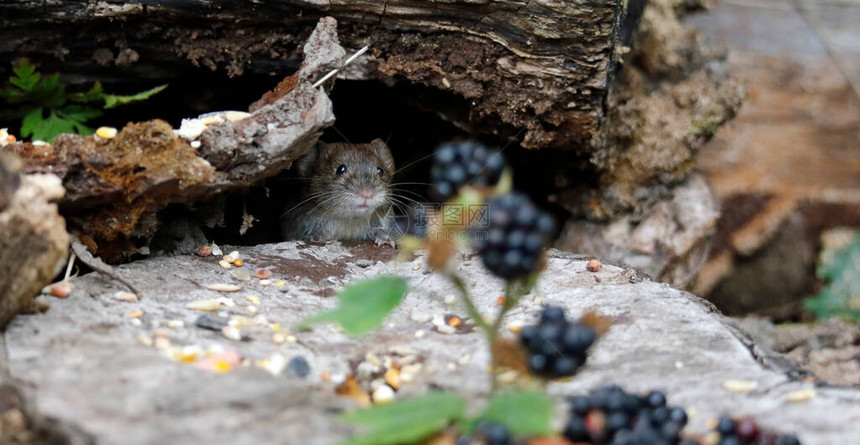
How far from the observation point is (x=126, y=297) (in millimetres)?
3611

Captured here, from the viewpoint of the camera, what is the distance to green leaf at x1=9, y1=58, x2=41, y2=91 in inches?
185

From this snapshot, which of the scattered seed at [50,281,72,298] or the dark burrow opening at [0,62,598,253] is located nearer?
the scattered seed at [50,281,72,298]

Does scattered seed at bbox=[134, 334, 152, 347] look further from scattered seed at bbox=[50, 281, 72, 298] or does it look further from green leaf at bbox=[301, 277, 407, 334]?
green leaf at bbox=[301, 277, 407, 334]

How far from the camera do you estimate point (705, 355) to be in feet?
10.9

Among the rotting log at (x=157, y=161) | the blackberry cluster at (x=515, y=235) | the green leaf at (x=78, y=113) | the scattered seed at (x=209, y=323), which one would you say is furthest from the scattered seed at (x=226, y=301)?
the green leaf at (x=78, y=113)

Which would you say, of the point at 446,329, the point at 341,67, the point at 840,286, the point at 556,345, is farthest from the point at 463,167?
the point at 840,286

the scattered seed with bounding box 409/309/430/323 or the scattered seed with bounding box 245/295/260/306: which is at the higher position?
the scattered seed with bounding box 409/309/430/323

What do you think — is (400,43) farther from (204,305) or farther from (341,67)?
(204,305)

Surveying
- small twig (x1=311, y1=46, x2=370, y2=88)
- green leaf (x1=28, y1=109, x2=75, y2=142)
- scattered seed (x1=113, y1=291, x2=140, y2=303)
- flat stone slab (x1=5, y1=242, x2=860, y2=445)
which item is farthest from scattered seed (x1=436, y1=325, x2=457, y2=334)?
green leaf (x1=28, y1=109, x2=75, y2=142)

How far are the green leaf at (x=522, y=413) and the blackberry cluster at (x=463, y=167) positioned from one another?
70 centimetres

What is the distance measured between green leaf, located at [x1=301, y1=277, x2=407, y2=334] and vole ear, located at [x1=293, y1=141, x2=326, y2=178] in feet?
11.3

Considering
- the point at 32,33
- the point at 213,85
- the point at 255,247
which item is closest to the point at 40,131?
the point at 32,33

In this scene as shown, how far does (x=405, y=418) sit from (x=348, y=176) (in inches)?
147

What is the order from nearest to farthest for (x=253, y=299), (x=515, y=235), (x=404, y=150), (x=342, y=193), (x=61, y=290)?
(x=515, y=235), (x=61, y=290), (x=253, y=299), (x=342, y=193), (x=404, y=150)
